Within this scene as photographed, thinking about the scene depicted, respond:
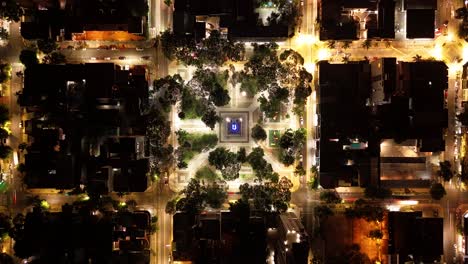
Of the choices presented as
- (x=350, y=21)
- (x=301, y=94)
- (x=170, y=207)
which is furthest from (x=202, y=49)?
(x=170, y=207)

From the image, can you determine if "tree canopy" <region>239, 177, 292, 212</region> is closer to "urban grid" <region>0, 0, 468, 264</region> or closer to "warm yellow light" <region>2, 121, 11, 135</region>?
"urban grid" <region>0, 0, 468, 264</region>

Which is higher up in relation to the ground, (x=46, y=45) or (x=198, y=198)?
(x=46, y=45)

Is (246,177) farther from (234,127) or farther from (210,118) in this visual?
(210,118)

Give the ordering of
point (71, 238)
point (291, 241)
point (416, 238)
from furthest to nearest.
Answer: point (416, 238) → point (71, 238) → point (291, 241)

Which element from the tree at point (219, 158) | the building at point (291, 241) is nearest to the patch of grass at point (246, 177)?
the tree at point (219, 158)

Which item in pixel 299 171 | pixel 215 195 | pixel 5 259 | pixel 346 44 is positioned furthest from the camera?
pixel 299 171

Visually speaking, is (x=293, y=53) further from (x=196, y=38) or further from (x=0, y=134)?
(x=0, y=134)

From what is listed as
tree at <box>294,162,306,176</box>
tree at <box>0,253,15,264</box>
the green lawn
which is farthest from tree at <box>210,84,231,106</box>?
tree at <box>0,253,15,264</box>
